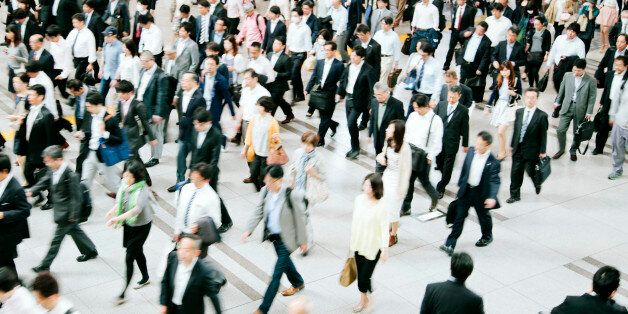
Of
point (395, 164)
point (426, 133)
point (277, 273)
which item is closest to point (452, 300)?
point (277, 273)

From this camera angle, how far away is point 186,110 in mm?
10461

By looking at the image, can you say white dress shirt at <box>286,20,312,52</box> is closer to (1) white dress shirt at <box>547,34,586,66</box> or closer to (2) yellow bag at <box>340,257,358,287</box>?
(1) white dress shirt at <box>547,34,586,66</box>

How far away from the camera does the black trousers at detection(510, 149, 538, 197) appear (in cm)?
1060

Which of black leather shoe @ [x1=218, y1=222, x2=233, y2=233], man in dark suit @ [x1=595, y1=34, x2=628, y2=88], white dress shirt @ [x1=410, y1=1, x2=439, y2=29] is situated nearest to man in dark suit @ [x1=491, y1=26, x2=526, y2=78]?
man in dark suit @ [x1=595, y1=34, x2=628, y2=88]

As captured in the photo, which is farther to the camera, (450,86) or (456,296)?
(450,86)

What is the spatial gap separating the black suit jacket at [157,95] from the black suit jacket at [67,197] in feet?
10.5

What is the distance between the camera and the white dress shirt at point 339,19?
16.1 metres

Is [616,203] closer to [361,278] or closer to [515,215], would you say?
[515,215]

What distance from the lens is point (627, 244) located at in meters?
9.70

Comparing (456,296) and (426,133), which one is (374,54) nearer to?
(426,133)

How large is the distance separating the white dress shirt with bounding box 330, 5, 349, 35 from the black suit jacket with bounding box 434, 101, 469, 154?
5.90 metres

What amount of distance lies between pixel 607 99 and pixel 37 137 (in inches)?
316

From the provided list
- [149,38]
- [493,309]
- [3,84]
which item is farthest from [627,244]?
[3,84]

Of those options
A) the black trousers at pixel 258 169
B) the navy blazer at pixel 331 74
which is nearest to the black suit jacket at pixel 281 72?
the navy blazer at pixel 331 74
